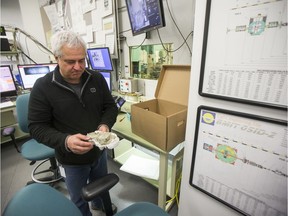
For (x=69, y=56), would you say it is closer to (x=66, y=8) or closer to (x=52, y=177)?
(x=52, y=177)

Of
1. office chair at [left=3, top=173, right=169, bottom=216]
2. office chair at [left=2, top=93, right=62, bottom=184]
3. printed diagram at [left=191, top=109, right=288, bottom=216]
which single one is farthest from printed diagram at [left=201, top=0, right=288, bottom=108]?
office chair at [left=2, top=93, right=62, bottom=184]

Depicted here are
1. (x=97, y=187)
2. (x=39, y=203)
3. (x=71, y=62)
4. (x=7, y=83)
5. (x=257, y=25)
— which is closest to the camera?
(x=39, y=203)

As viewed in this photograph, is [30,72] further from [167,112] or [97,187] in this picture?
[97,187]

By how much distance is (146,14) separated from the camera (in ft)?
5.02

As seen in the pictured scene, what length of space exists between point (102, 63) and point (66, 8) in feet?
5.29

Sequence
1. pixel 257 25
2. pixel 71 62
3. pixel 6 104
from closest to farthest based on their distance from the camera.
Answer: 1. pixel 257 25
2. pixel 71 62
3. pixel 6 104

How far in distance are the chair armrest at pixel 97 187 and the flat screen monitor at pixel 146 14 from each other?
1296mm

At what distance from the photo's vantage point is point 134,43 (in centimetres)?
210

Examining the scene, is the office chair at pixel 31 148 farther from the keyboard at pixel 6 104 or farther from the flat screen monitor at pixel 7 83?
the flat screen monitor at pixel 7 83

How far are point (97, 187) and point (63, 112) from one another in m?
0.48

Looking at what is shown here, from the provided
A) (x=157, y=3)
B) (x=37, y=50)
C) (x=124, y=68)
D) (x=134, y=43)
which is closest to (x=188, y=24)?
(x=157, y=3)

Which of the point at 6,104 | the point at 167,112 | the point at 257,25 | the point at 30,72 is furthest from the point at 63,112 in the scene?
the point at 30,72

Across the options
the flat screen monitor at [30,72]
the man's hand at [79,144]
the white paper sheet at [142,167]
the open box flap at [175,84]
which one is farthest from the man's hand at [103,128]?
the flat screen monitor at [30,72]

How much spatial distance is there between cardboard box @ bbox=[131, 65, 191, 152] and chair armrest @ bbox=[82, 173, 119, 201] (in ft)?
1.29
